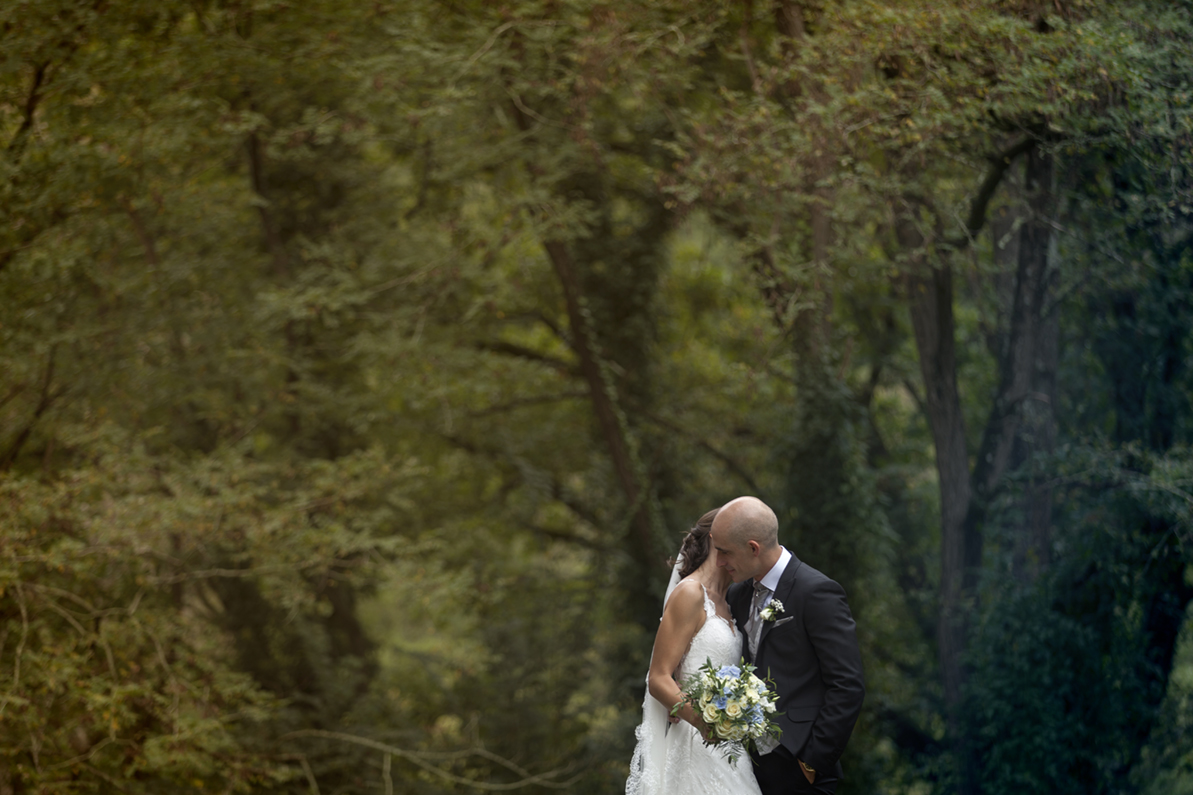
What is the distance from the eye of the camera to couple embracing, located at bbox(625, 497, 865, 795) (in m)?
3.07

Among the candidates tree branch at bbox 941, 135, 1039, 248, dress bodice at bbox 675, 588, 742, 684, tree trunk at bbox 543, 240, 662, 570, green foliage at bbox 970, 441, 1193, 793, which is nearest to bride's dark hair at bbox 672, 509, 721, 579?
dress bodice at bbox 675, 588, 742, 684

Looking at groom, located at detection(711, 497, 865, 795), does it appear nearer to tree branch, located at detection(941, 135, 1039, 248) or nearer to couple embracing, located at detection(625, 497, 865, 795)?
couple embracing, located at detection(625, 497, 865, 795)

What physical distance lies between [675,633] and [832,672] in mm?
532

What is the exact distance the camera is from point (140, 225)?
7270 mm

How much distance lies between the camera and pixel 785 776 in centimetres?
323

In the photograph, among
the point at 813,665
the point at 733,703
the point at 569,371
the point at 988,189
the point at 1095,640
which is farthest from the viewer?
the point at 569,371

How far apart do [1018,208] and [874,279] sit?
115cm

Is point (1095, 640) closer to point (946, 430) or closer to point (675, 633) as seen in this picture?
point (946, 430)

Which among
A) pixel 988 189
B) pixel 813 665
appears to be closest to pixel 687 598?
pixel 813 665

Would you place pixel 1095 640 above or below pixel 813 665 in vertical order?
below

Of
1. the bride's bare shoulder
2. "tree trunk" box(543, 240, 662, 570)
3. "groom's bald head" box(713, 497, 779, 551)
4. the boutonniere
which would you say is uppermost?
"groom's bald head" box(713, 497, 779, 551)

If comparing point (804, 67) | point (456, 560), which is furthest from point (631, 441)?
point (804, 67)

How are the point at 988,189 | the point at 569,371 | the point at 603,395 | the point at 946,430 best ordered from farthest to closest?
the point at 569,371 → the point at 603,395 → the point at 946,430 → the point at 988,189

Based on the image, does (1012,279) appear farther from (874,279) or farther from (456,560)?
(456,560)
